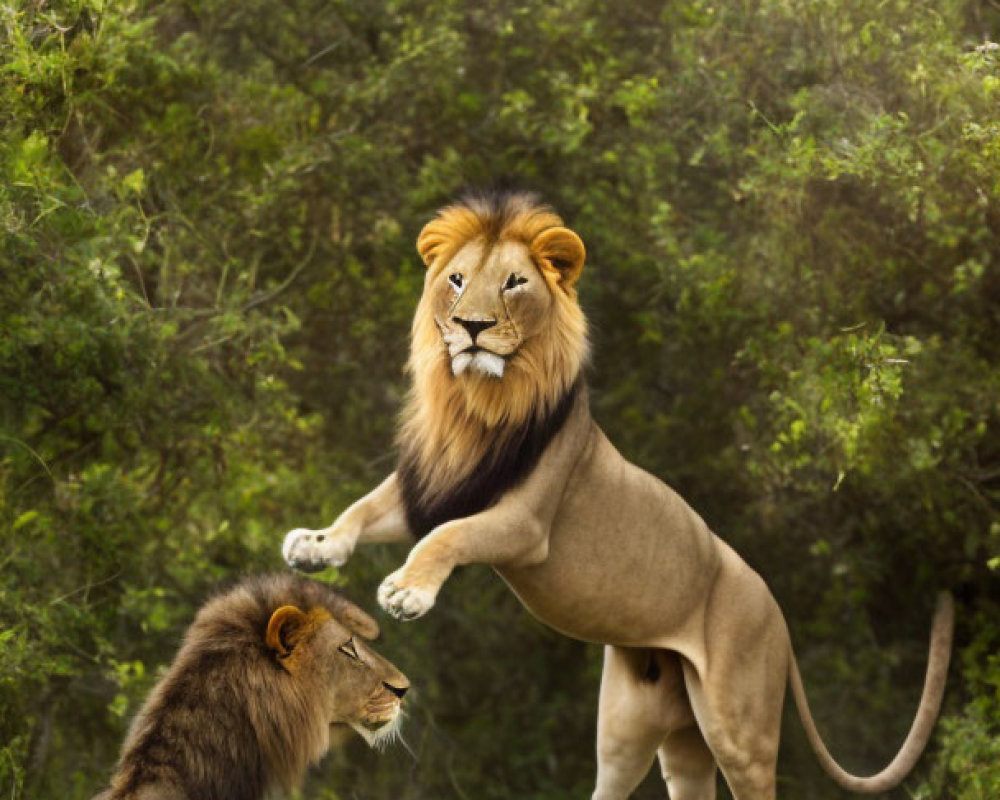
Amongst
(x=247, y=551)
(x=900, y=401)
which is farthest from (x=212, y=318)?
(x=900, y=401)

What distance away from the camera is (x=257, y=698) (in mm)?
4828

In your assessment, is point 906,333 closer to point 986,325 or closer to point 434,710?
point 986,325

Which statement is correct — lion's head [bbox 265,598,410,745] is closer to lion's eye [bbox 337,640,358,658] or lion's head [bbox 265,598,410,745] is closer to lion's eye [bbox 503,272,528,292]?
lion's eye [bbox 337,640,358,658]

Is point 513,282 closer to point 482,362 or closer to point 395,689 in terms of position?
point 482,362

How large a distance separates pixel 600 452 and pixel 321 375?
177 inches

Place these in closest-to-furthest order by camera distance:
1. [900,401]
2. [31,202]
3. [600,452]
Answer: [600,452]
[31,202]
[900,401]

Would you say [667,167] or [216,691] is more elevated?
[216,691]

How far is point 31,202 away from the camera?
6.92 meters

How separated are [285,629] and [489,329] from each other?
36.3 inches

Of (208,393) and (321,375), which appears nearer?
(208,393)

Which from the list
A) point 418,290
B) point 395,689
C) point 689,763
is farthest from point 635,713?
point 418,290

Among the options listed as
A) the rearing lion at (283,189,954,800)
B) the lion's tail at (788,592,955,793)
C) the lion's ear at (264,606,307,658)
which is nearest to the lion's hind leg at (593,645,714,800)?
the rearing lion at (283,189,954,800)

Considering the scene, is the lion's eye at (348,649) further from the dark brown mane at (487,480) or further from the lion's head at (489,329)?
the lion's head at (489,329)

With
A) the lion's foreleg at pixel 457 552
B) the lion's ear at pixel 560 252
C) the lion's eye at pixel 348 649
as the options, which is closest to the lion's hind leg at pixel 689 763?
the lion's foreleg at pixel 457 552
